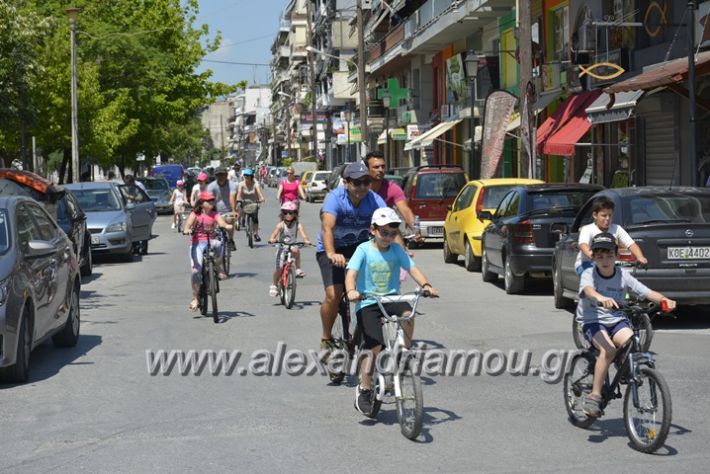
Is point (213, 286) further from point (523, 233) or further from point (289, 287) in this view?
point (523, 233)

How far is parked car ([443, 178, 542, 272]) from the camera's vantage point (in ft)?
67.4

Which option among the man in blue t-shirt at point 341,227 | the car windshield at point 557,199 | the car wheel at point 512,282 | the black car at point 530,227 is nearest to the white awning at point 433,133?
the black car at point 530,227

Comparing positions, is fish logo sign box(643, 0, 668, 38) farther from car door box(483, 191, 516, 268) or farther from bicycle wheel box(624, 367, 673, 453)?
bicycle wheel box(624, 367, 673, 453)

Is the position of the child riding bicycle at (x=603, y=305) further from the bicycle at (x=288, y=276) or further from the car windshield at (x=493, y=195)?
the car windshield at (x=493, y=195)

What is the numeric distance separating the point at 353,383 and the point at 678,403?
255 cm

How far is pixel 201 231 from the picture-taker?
14.7 m

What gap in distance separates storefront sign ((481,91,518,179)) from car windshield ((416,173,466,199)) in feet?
6.31

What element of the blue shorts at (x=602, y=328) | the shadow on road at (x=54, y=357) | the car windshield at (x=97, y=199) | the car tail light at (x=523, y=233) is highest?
the car windshield at (x=97, y=199)

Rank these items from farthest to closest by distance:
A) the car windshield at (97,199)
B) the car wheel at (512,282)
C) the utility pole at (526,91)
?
the car windshield at (97,199)
the utility pole at (526,91)
the car wheel at (512,282)

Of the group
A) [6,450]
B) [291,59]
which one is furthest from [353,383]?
[291,59]

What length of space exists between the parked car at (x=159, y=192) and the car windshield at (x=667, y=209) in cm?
3557

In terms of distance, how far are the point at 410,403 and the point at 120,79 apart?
43.5 metres

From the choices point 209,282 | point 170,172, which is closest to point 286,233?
point 209,282

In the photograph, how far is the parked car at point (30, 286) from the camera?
9.56 meters
